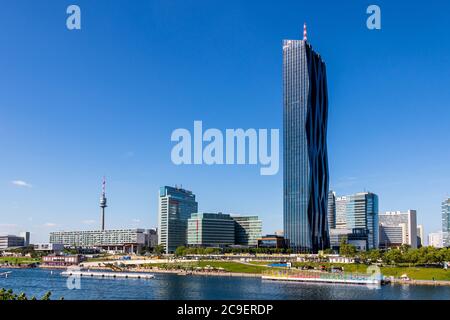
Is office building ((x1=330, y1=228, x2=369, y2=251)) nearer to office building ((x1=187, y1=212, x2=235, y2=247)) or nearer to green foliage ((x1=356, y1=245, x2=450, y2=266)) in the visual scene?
office building ((x1=187, y1=212, x2=235, y2=247))

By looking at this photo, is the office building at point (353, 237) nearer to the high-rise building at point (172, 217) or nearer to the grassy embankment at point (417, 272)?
the high-rise building at point (172, 217)

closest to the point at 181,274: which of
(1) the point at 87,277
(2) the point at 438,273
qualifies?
(1) the point at 87,277

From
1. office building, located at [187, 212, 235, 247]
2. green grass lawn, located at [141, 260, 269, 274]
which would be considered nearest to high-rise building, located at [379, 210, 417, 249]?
office building, located at [187, 212, 235, 247]

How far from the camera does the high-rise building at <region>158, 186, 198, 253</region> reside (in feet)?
354

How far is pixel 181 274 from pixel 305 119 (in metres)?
42.1

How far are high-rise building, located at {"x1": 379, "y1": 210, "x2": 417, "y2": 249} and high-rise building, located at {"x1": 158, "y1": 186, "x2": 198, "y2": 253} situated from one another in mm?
47776

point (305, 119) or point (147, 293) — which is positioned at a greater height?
point (305, 119)

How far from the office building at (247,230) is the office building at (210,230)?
377 cm

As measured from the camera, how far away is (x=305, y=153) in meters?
94.1

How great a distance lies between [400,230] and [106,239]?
241ft

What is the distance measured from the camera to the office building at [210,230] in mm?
105775

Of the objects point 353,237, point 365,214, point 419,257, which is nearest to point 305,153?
point 353,237
